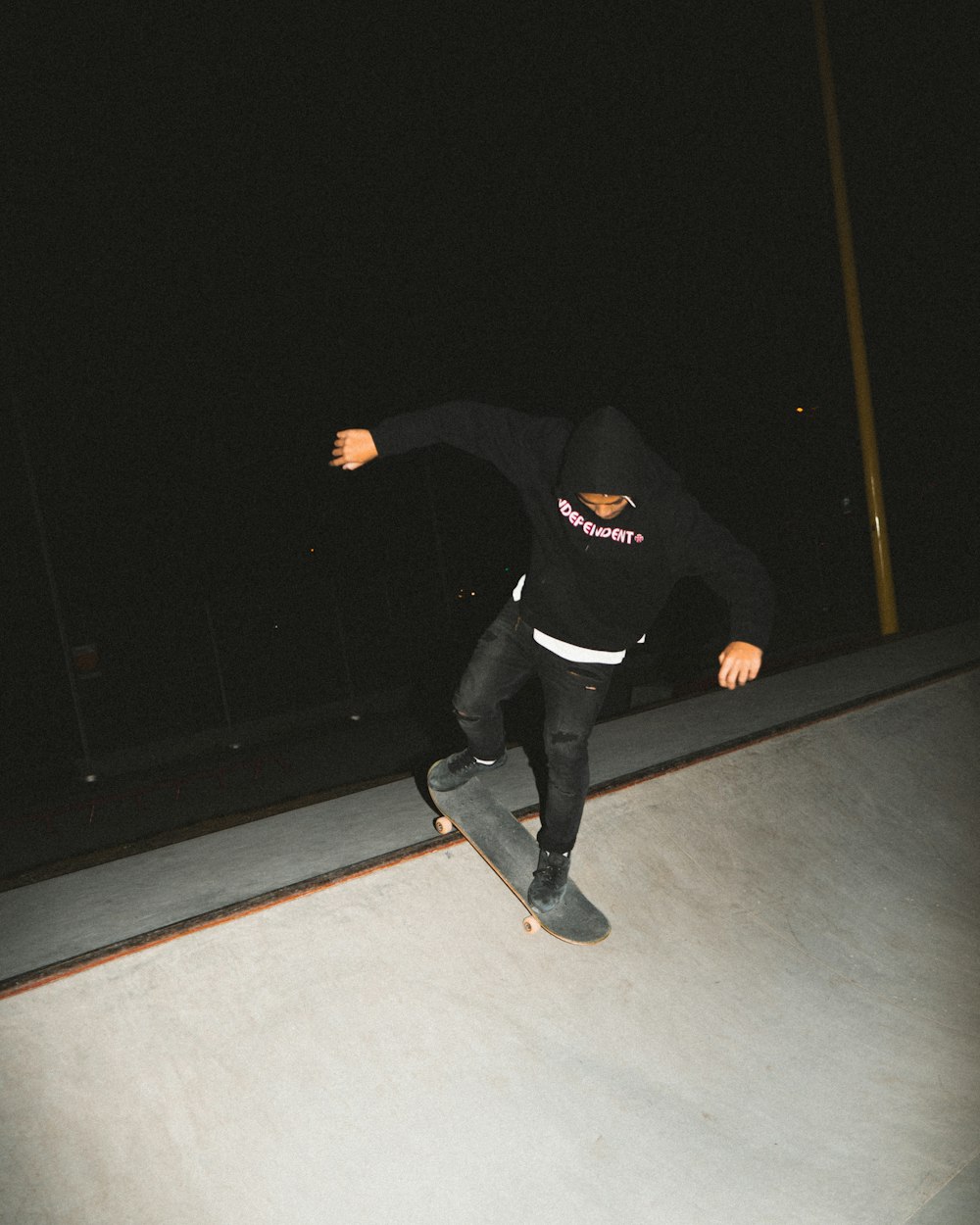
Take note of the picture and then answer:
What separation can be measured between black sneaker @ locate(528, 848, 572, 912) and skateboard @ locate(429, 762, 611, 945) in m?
0.03

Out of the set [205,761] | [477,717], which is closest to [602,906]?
[477,717]

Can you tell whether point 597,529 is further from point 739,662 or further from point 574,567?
point 739,662

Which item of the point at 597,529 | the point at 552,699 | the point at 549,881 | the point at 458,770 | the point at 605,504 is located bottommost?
the point at 549,881

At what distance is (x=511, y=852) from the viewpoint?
3.53 m

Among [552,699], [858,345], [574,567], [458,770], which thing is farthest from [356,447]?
[858,345]

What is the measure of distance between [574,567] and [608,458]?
1.67 ft

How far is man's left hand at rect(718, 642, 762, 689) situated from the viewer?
9.45 feet

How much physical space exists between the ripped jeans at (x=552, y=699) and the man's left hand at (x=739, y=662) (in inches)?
17.7

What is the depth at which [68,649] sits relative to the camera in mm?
10648

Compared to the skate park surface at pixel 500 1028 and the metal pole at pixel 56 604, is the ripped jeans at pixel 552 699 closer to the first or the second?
the skate park surface at pixel 500 1028

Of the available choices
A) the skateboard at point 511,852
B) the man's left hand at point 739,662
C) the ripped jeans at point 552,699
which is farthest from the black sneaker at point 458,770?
the man's left hand at point 739,662

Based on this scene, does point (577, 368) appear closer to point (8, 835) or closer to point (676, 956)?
point (8, 835)

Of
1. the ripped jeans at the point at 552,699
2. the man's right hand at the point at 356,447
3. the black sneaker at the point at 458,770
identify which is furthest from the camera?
the black sneaker at the point at 458,770

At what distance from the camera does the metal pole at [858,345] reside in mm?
9047
